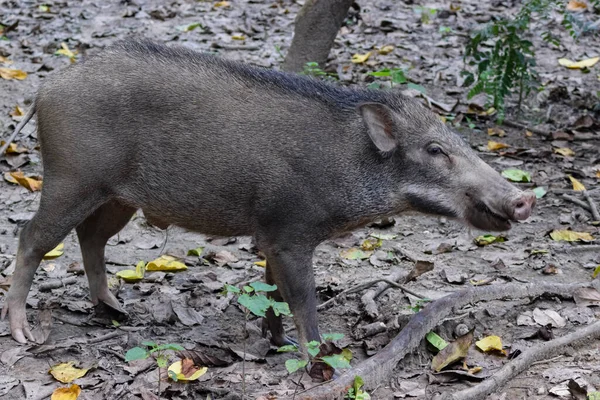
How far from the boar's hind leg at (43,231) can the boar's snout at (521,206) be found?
2241mm

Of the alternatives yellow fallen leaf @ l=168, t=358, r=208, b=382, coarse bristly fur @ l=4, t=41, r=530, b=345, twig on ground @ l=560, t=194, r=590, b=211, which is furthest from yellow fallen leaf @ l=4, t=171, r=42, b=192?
twig on ground @ l=560, t=194, r=590, b=211

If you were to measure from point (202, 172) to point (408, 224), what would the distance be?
2.35 metres

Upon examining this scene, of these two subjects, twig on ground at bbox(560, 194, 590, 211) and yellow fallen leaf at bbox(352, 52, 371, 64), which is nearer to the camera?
twig on ground at bbox(560, 194, 590, 211)

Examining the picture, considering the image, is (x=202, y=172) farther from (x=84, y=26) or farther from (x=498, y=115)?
(x=84, y=26)

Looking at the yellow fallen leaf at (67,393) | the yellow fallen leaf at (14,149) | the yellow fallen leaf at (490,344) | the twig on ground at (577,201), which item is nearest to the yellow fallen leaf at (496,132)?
the twig on ground at (577,201)

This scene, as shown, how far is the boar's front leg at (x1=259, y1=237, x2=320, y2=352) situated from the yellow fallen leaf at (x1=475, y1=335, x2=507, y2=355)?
863mm

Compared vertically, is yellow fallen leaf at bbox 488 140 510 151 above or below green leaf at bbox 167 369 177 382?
below

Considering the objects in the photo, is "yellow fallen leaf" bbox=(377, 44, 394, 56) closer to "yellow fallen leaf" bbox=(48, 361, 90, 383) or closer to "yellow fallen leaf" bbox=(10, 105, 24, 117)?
"yellow fallen leaf" bbox=(10, 105, 24, 117)

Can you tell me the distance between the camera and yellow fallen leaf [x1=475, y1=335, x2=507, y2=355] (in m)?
4.54

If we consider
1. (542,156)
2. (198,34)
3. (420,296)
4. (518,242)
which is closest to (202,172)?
(420,296)

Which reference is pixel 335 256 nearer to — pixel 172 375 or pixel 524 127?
pixel 172 375

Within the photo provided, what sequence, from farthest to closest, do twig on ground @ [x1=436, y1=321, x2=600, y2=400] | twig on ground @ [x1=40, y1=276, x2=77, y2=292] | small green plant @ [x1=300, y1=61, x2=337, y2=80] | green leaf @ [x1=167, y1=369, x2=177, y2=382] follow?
small green plant @ [x1=300, y1=61, x2=337, y2=80]
twig on ground @ [x1=40, y1=276, x2=77, y2=292]
green leaf @ [x1=167, y1=369, x2=177, y2=382]
twig on ground @ [x1=436, y1=321, x2=600, y2=400]

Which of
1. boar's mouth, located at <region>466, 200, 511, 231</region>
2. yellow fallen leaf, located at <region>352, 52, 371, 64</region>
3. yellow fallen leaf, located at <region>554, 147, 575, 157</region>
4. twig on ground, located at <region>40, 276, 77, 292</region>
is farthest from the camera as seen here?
yellow fallen leaf, located at <region>352, 52, 371, 64</region>

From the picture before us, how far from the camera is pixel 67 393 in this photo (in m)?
4.16
